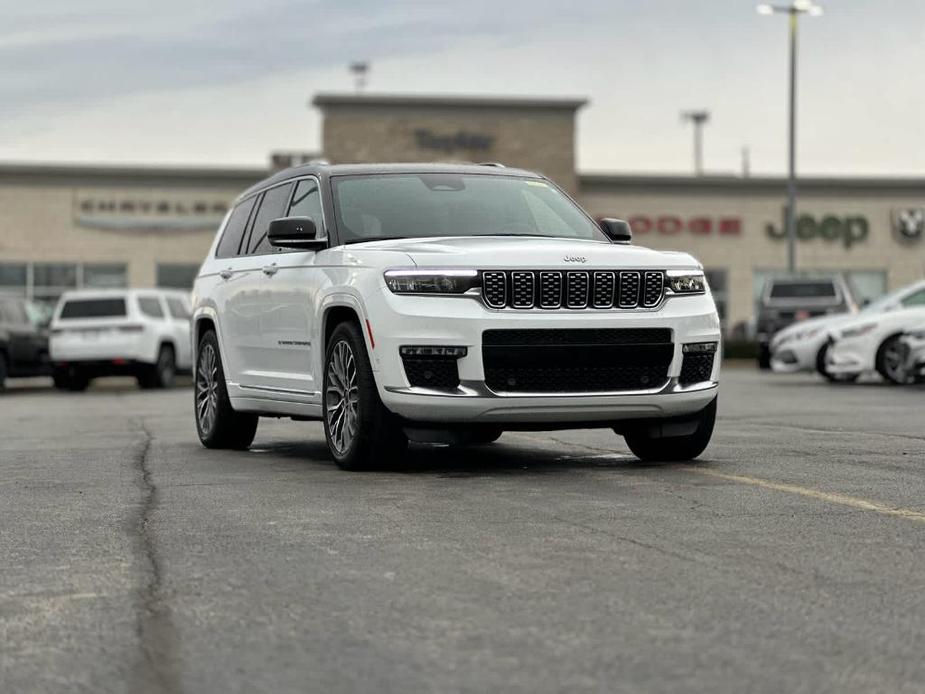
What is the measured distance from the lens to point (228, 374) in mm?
12375

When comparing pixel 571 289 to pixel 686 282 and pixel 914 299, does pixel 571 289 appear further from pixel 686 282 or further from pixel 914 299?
pixel 914 299

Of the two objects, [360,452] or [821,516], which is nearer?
[821,516]

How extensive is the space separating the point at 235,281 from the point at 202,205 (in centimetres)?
4770

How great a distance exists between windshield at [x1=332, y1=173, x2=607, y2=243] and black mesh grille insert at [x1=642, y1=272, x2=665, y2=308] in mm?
1217

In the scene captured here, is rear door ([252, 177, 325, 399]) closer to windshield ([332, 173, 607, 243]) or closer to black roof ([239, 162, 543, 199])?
black roof ([239, 162, 543, 199])

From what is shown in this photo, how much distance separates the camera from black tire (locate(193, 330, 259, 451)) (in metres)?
12.5

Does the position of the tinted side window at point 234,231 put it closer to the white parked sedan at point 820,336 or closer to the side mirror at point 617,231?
the side mirror at point 617,231

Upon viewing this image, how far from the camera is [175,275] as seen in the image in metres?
59.4

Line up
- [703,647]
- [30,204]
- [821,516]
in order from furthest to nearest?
[30,204], [821,516], [703,647]

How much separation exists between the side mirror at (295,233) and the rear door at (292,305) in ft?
0.37

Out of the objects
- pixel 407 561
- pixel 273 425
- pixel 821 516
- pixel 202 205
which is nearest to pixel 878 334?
pixel 273 425

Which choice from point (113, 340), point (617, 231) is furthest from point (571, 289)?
point (113, 340)

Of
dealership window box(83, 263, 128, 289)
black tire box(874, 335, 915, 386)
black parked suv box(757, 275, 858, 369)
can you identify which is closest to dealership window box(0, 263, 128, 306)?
dealership window box(83, 263, 128, 289)

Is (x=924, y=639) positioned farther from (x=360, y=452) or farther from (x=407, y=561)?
(x=360, y=452)
